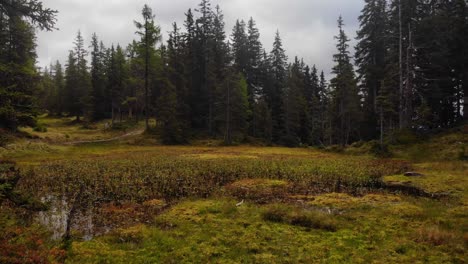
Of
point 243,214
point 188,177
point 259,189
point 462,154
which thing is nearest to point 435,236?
point 243,214

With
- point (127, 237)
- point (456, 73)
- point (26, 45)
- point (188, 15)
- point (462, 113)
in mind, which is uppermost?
point (188, 15)

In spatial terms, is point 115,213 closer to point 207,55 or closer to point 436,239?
point 436,239

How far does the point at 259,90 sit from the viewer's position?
233 ft

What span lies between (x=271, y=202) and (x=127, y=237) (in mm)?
6807

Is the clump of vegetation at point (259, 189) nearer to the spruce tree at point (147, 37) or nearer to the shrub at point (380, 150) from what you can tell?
the shrub at point (380, 150)

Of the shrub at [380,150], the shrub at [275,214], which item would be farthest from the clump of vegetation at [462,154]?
the shrub at [275,214]

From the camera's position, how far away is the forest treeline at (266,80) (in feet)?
127

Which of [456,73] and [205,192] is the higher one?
[456,73]

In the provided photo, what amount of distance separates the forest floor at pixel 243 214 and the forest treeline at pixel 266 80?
425 inches

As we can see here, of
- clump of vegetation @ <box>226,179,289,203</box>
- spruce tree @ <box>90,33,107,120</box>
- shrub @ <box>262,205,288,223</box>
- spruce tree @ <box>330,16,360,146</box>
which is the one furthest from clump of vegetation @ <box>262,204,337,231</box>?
spruce tree @ <box>90,33,107,120</box>

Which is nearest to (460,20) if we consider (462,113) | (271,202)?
(462,113)

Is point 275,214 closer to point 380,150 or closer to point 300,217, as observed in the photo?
point 300,217

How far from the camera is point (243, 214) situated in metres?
13.3

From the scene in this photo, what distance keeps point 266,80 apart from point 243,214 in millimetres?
59676
